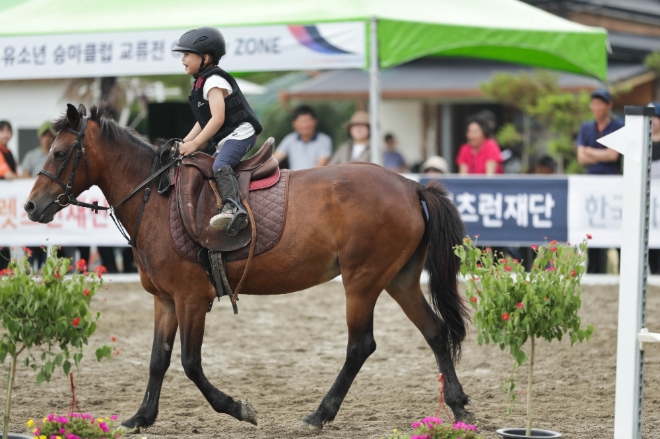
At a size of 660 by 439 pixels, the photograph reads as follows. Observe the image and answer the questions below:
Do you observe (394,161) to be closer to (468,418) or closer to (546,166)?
(546,166)

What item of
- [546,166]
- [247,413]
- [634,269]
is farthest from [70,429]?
[546,166]

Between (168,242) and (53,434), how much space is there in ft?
5.20

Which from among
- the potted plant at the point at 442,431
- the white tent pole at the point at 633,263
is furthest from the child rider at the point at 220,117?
the white tent pole at the point at 633,263

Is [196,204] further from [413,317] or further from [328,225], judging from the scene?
[413,317]

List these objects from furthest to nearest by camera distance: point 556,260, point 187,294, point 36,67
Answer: point 36,67 < point 187,294 < point 556,260

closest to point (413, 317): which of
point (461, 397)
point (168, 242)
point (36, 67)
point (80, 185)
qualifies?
point (461, 397)

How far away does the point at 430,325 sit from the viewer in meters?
6.20

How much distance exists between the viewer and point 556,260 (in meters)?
5.12

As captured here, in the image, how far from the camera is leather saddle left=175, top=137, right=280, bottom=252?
582 centimetres

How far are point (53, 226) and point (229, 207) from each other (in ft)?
22.8

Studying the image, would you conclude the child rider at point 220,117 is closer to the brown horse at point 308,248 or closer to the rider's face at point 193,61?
Result: the rider's face at point 193,61

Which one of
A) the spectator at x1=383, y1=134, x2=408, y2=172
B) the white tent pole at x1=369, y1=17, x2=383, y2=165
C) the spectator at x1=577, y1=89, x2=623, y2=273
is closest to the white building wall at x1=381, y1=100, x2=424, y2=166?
the spectator at x1=383, y1=134, x2=408, y2=172

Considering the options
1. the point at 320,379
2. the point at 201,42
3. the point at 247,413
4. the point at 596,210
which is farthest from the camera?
the point at 596,210

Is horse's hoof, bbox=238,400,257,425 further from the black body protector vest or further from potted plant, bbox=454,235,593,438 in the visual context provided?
the black body protector vest
